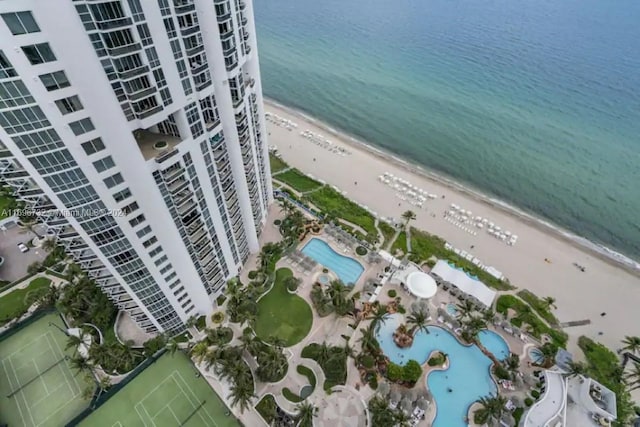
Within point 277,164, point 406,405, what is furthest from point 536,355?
point 277,164

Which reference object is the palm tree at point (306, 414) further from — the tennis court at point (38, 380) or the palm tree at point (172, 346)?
the tennis court at point (38, 380)

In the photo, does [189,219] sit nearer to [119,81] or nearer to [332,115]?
[119,81]

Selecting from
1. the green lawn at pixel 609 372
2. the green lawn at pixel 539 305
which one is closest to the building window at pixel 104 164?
the green lawn at pixel 539 305

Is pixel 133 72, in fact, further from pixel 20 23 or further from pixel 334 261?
pixel 334 261

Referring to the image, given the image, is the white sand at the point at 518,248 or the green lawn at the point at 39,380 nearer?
the green lawn at the point at 39,380

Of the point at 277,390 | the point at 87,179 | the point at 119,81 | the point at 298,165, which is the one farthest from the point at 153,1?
the point at 298,165

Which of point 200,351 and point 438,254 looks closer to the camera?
point 200,351

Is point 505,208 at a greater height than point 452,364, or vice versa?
point 452,364
